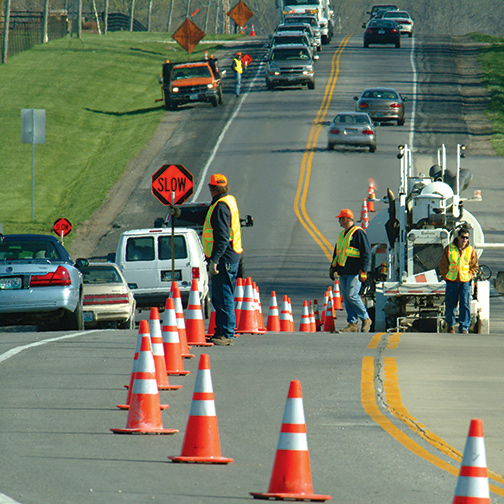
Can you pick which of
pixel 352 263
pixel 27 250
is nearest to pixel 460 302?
pixel 352 263

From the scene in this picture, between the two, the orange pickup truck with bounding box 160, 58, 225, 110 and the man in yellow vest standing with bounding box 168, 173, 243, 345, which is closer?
the man in yellow vest standing with bounding box 168, 173, 243, 345

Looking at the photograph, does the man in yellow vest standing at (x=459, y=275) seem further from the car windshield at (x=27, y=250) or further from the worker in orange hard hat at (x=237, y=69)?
the worker in orange hard hat at (x=237, y=69)

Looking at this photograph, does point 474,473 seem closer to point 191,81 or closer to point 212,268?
point 212,268

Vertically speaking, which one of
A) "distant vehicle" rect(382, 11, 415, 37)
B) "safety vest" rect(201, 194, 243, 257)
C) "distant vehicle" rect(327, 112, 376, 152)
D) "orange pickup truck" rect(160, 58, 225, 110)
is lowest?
"safety vest" rect(201, 194, 243, 257)

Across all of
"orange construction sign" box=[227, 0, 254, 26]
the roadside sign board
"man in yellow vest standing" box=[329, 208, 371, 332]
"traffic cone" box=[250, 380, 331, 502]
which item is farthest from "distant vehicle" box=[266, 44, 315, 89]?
"traffic cone" box=[250, 380, 331, 502]

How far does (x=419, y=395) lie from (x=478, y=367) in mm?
2162

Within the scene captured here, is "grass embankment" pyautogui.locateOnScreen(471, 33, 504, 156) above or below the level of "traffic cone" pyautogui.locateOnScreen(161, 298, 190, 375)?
above

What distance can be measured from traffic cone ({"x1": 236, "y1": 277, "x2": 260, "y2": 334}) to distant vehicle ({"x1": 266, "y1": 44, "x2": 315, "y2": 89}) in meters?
44.1

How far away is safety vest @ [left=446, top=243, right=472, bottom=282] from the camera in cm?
1748

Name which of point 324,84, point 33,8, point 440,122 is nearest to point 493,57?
point 324,84

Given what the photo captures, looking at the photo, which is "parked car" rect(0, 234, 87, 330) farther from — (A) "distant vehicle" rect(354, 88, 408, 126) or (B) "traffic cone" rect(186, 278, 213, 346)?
(A) "distant vehicle" rect(354, 88, 408, 126)

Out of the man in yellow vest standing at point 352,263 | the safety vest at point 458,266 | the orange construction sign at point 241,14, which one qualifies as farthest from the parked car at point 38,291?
the orange construction sign at point 241,14

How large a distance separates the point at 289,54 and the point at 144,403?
5229 cm

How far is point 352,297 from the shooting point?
17.4m
